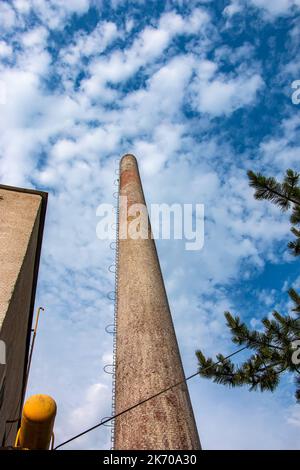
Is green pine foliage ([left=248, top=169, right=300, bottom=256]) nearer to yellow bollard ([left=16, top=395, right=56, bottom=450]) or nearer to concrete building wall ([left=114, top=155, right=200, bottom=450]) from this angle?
concrete building wall ([left=114, top=155, right=200, bottom=450])

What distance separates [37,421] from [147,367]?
2246mm

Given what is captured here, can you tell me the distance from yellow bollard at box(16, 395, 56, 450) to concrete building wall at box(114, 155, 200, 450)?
1.64 meters

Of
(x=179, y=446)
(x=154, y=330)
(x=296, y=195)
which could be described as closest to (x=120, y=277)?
(x=154, y=330)

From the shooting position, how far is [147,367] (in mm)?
4852

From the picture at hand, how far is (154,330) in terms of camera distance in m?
5.35

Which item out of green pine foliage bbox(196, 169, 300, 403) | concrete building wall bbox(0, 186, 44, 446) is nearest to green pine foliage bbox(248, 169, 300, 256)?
green pine foliage bbox(196, 169, 300, 403)

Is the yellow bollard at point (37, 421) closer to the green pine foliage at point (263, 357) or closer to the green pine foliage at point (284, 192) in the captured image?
the green pine foliage at point (263, 357)

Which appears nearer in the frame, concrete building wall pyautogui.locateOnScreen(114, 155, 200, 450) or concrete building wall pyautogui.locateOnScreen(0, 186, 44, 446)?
concrete building wall pyautogui.locateOnScreen(114, 155, 200, 450)

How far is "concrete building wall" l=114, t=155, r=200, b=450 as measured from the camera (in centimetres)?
425

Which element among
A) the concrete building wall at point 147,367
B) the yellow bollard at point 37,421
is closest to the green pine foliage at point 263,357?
the concrete building wall at point 147,367

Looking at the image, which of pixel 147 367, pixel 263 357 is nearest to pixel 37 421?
pixel 147 367

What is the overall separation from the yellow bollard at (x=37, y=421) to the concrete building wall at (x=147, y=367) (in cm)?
164

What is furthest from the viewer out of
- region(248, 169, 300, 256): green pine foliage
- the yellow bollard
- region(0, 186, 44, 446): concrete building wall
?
region(248, 169, 300, 256): green pine foliage

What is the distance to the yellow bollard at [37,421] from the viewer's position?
2.79m
